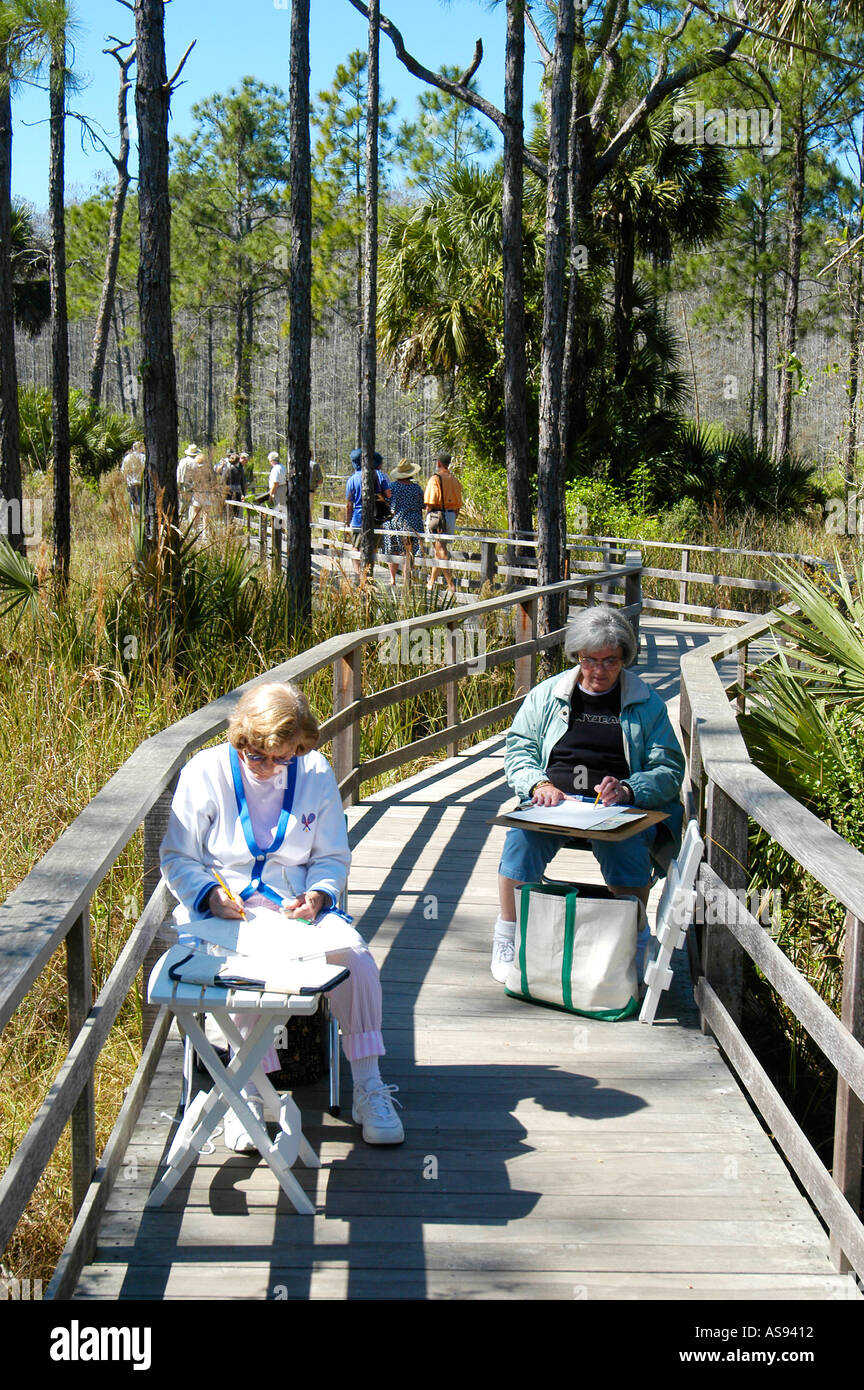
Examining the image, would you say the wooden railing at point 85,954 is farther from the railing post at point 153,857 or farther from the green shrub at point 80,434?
the green shrub at point 80,434

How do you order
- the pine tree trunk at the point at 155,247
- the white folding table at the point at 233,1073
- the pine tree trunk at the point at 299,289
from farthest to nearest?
the pine tree trunk at the point at 299,289 → the pine tree trunk at the point at 155,247 → the white folding table at the point at 233,1073

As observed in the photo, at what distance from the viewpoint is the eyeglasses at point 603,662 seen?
16.1 ft

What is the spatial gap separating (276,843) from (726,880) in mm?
1507

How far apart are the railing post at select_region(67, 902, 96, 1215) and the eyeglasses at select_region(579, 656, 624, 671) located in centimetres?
→ 239

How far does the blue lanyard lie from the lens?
3.65 metres

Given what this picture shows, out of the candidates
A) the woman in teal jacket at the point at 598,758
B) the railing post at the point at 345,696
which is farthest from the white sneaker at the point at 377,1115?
the railing post at the point at 345,696

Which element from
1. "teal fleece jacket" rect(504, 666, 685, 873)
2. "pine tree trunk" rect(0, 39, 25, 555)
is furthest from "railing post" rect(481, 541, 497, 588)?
"teal fleece jacket" rect(504, 666, 685, 873)

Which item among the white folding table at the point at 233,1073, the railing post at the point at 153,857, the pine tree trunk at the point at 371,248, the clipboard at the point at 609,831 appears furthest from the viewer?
the pine tree trunk at the point at 371,248

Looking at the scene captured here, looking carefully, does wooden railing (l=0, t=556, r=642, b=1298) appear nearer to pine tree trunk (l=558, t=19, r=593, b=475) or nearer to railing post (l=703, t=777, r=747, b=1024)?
railing post (l=703, t=777, r=747, b=1024)

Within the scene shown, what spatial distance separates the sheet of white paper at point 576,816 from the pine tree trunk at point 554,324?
7.73m

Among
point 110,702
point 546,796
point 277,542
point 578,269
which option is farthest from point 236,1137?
point 578,269

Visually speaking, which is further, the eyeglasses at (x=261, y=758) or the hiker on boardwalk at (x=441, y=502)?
the hiker on boardwalk at (x=441, y=502)

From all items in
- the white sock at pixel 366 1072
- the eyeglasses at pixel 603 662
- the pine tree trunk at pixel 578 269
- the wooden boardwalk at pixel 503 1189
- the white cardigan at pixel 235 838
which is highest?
the pine tree trunk at pixel 578 269
